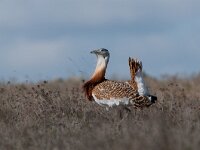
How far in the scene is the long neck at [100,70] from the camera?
11461 mm

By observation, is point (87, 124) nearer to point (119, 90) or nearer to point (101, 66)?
point (119, 90)

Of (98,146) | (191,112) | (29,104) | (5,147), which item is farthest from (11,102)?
(98,146)

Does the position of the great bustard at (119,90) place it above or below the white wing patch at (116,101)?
above

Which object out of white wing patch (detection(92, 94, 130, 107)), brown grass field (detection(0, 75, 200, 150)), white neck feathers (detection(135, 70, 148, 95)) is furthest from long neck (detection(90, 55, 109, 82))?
white wing patch (detection(92, 94, 130, 107))

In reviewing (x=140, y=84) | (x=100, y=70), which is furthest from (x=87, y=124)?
(x=100, y=70)

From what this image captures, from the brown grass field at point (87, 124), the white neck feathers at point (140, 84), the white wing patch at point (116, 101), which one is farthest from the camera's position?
the white neck feathers at point (140, 84)

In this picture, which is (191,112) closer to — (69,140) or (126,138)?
(69,140)

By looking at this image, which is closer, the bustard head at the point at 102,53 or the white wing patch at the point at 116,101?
the white wing patch at the point at 116,101

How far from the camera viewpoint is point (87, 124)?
9711 mm

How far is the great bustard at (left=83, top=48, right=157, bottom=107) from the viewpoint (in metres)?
10.7

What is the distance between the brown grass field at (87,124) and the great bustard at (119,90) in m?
0.15

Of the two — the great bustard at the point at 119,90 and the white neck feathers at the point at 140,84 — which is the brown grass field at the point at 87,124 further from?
the white neck feathers at the point at 140,84

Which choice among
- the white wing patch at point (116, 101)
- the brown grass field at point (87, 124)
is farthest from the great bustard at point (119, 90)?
the brown grass field at point (87, 124)

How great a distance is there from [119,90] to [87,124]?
121 cm
